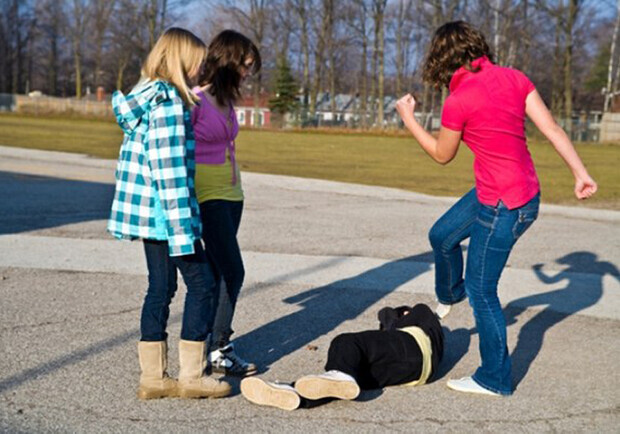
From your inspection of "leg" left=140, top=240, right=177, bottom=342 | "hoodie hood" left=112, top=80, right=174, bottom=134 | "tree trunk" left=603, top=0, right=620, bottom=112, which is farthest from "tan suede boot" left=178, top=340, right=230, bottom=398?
"tree trunk" left=603, top=0, right=620, bottom=112

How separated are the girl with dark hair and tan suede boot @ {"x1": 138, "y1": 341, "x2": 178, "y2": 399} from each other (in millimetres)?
495

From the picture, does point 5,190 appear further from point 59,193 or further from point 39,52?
point 39,52

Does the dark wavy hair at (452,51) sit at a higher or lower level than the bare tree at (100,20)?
lower

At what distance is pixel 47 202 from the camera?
10836 millimetres

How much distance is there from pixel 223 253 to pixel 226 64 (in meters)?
0.97

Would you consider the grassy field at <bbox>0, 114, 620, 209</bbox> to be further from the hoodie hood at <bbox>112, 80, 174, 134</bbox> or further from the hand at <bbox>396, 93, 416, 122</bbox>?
the hoodie hood at <bbox>112, 80, 174, 134</bbox>

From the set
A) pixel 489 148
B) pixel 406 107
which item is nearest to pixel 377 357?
pixel 489 148

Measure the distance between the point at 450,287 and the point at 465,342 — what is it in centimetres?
56

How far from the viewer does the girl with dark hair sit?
406 centimetres

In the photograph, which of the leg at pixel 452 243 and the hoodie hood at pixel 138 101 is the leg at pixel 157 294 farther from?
Answer: the leg at pixel 452 243

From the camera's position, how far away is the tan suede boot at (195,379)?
3865 millimetres

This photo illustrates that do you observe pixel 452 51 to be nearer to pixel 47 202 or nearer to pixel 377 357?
pixel 377 357

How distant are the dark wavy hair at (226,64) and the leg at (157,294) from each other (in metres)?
0.87

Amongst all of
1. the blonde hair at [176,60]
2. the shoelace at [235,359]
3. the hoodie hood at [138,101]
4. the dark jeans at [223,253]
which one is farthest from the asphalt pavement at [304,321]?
the blonde hair at [176,60]
